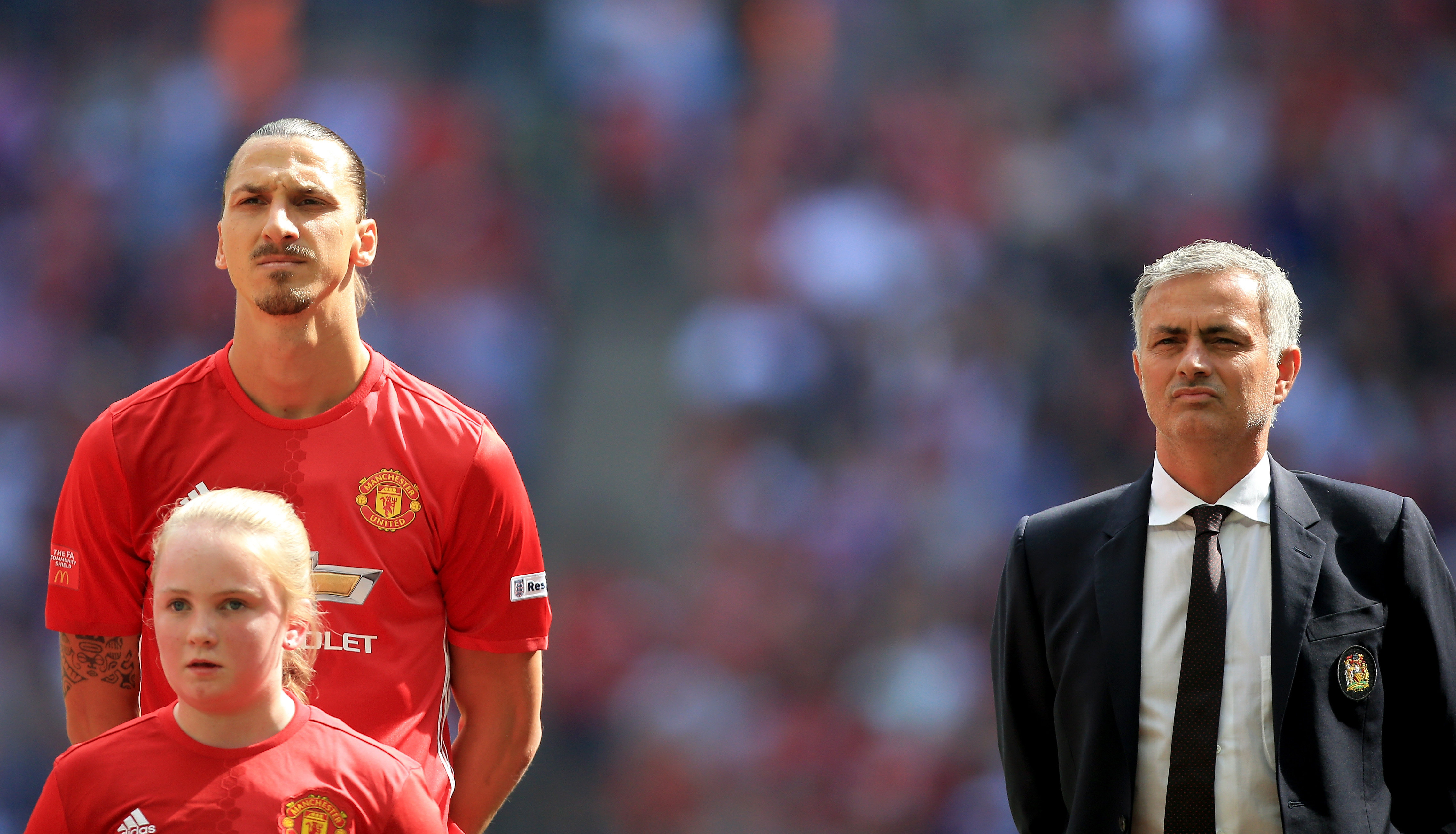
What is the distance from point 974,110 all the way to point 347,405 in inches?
231

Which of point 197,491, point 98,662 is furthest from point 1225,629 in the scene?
point 98,662

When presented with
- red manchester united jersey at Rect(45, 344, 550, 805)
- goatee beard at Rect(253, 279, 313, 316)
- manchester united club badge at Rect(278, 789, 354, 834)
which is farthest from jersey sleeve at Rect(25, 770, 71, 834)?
goatee beard at Rect(253, 279, 313, 316)

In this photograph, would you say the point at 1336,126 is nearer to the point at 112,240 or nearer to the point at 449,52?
the point at 449,52

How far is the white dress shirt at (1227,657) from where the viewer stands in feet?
7.73

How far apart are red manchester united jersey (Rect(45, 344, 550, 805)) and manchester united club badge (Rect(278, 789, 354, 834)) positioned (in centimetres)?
35

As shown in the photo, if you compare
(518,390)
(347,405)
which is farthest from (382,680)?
(518,390)

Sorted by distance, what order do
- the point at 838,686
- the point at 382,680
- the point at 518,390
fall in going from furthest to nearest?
the point at 518,390 → the point at 838,686 → the point at 382,680

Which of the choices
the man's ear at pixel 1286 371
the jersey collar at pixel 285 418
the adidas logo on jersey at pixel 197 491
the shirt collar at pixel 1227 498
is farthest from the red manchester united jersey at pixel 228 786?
the man's ear at pixel 1286 371

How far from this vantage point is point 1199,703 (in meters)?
Answer: 2.40

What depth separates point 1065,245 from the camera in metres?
7.36

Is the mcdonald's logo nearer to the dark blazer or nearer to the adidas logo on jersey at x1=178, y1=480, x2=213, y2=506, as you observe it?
the adidas logo on jersey at x1=178, y1=480, x2=213, y2=506

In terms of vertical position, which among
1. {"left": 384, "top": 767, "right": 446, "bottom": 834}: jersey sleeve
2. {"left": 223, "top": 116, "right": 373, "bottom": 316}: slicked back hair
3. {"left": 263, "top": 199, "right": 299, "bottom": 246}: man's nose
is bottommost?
{"left": 384, "top": 767, "right": 446, "bottom": 834}: jersey sleeve

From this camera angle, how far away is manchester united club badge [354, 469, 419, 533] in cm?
256

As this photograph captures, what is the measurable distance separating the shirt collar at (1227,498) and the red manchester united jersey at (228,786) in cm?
141
